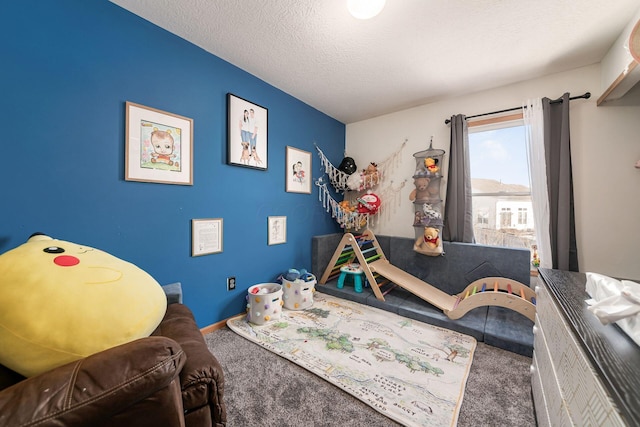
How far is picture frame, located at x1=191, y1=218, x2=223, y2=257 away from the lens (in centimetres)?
184

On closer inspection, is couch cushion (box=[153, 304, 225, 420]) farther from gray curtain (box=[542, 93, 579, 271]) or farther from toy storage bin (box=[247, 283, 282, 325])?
gray curtain (box=[542, 93, 579, 271])

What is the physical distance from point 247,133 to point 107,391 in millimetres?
1947

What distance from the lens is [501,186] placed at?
241 centimetres

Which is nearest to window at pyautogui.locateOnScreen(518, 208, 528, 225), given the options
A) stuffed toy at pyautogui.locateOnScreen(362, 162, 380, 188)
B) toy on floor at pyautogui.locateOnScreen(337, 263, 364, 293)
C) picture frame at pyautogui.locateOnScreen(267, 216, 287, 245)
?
stuffed toy at pyautogui.locateOnScreen(362, 162, 380, 188)

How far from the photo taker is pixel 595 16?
145 centimetres

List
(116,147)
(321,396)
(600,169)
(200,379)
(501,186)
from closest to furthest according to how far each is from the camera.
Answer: (200,379) → (321,396) → (116,147) → (600,169) → (501,186)

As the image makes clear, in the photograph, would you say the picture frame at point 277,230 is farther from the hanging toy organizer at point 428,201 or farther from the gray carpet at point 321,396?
the hanging toy organizer at point 428,201

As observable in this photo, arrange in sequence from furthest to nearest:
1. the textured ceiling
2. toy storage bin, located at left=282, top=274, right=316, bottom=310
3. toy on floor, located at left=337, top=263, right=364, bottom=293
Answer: toy on floor, located at left=337, top=263, right=364, bottom=293
toy storage bin, located at left=282, top=274, right=316, bottom=310
the textured ceiling

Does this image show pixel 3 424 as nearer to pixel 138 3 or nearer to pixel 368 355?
pixel 368 355

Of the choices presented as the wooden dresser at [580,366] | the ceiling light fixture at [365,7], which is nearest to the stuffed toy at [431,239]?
the wooden dresser at [580,366]

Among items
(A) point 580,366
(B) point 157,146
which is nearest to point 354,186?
(B) point 157,146

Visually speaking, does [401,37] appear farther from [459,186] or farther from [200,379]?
[200,379]

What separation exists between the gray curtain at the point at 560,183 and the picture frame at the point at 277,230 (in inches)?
95.1

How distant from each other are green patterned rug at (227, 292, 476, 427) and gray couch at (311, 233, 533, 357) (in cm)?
9
